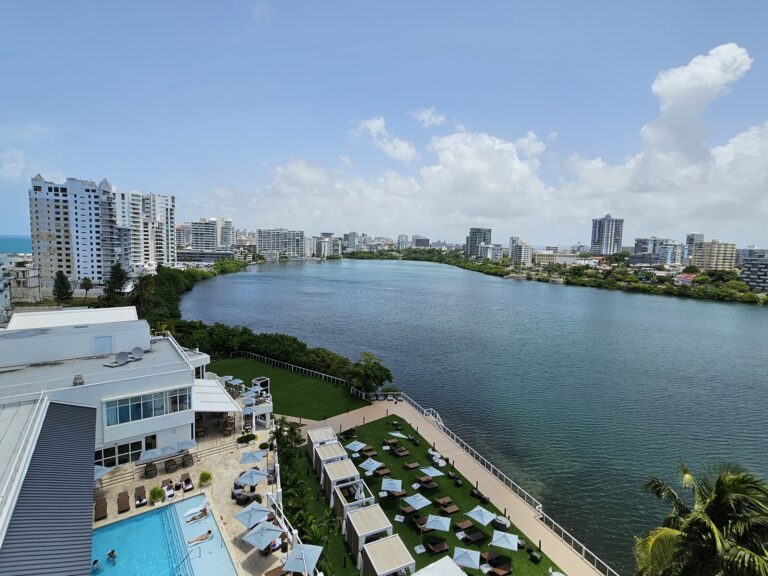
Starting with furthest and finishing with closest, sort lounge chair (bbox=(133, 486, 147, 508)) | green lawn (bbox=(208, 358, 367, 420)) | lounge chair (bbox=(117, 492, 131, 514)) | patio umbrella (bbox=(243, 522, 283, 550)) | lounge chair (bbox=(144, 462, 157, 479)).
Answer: green lawn (bbox=(208, 358, 367, 420)) < lounge chair (bbox=(144, 462, 157, 479)) < lounge chair (bbox=(133, 486, 147, 508)) < lounge chair (bbox=(117, 492, 131, 514)) < patio umbrella (bbox=(243, 522, 283, 550))

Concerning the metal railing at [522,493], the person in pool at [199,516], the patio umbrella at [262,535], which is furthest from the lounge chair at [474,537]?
the person in pool at [199,516]

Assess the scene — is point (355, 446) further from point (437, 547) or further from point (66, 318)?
point (66, 318)

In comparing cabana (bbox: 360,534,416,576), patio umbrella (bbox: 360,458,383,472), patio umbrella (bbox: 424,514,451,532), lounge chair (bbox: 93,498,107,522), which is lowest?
patio umbrella (bbox: 424,514,451,532)

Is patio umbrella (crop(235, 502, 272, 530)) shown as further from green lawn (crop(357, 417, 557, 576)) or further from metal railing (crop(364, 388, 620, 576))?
metal railing (crop(364, 388, 620, 576))

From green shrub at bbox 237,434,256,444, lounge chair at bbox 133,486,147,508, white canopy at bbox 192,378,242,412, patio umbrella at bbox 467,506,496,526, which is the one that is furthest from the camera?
green shrub at bbox 237,434,256,444

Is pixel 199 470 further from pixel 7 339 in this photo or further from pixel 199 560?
pixel 7 339

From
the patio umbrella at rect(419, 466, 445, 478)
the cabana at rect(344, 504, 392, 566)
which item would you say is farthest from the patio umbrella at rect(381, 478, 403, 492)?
the cabana at rect(344, 504, 392, 566)
